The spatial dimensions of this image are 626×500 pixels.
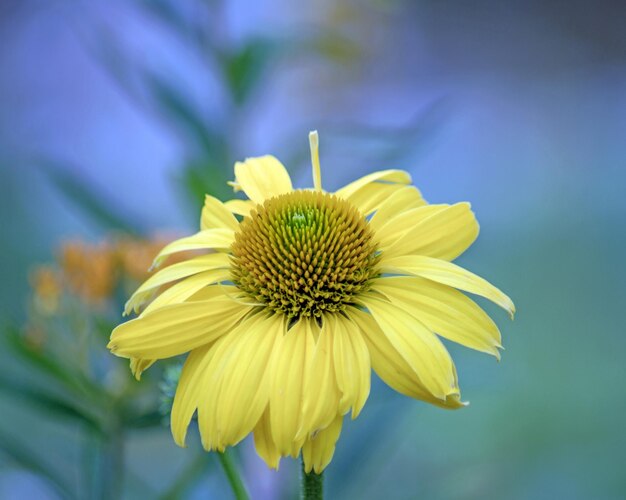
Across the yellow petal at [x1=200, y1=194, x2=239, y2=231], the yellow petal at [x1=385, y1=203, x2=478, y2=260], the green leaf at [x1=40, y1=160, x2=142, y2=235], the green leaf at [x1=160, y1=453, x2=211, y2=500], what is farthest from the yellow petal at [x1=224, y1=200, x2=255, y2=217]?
the green leaf at [x1=40, y1=160, x2=142, y2=235]

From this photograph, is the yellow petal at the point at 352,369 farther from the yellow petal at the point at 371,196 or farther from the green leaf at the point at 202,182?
the green leaf at the point at 202,182

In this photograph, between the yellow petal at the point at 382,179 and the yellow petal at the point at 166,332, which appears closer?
the yellow petal at the point at 166,332

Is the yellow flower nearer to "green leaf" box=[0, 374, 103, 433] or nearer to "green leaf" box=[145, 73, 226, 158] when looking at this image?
"green leaf" box=[0, 374, 103, 433]

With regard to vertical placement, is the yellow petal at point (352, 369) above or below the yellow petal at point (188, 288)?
below

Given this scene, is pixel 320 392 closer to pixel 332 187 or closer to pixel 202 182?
pixel 202 182

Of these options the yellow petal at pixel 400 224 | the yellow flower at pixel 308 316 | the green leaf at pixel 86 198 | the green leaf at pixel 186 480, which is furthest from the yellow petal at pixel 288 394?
the green leaf at pixel 86 198

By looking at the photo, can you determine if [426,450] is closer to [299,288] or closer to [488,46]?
[299,288]

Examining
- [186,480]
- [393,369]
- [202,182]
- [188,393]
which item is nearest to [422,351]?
[393,369]
